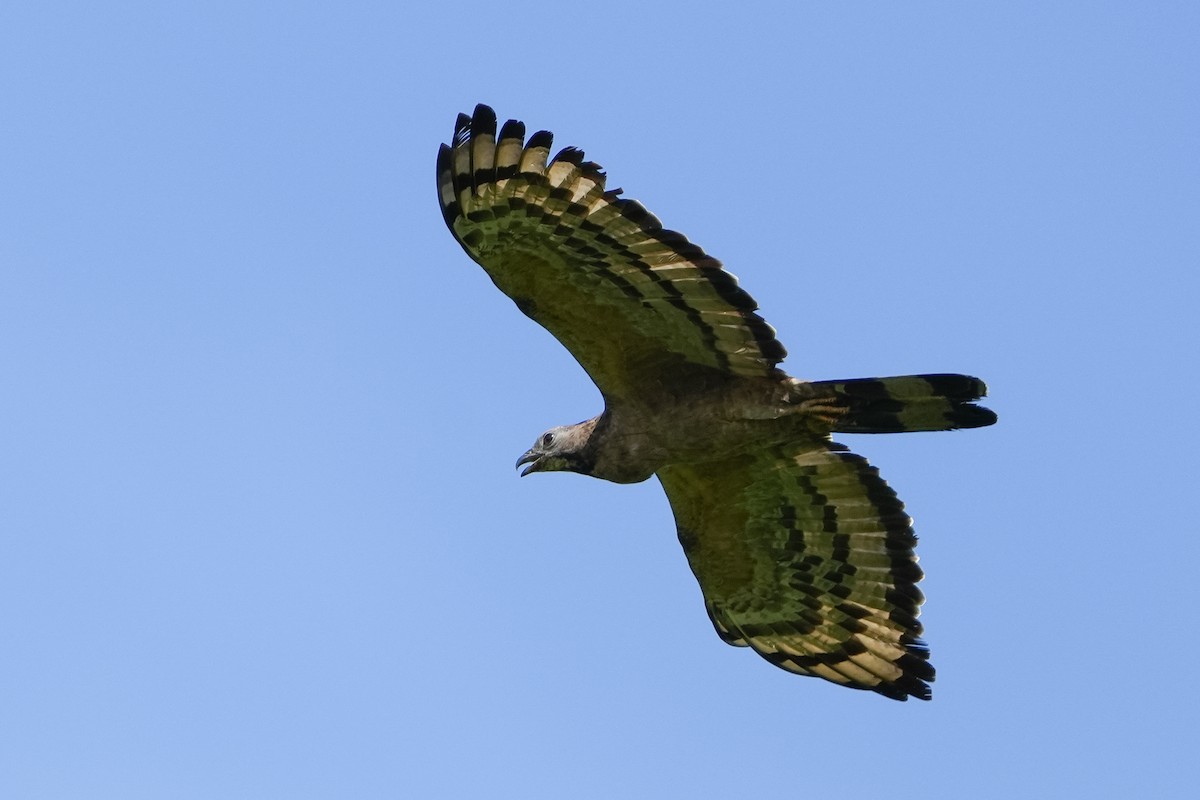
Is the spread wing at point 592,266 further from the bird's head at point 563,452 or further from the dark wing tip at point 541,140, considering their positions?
the bird's head at point 563,452

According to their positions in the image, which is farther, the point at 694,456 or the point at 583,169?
the point at 694,456

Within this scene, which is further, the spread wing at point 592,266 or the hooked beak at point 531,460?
the hooked beak at point 531,460

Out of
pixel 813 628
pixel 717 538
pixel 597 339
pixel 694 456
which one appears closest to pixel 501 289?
pixel 597 339

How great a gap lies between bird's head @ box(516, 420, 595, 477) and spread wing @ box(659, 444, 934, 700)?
85 centimetres

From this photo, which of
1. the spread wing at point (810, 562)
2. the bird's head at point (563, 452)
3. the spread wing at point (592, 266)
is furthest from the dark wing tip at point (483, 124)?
the spread wing at point (810, 562)

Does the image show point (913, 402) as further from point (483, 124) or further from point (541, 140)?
point (483, 124)

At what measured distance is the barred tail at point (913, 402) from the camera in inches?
437

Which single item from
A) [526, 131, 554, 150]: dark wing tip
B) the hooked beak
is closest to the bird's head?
the hooked beak

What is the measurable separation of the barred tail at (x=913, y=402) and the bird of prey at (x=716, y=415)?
0.01 metres

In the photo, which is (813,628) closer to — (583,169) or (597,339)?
(597,339)

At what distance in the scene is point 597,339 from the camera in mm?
11633

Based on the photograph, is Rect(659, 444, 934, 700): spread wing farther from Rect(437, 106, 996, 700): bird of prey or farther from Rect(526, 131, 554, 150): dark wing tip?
Rect(526, 131, 554, 150): dark wing tip

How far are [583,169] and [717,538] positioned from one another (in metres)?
3.28

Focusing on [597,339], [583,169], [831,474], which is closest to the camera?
[583,169]
